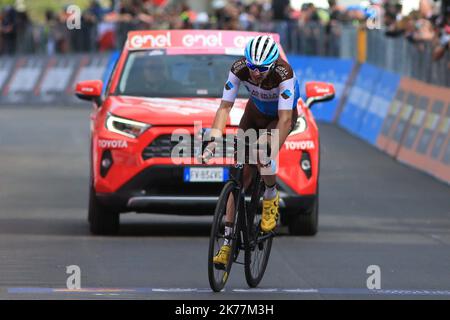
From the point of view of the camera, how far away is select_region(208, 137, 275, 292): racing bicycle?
10.5 meters

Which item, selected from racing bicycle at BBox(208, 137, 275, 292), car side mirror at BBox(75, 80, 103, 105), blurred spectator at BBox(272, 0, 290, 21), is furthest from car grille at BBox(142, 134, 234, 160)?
blurred spectator at BBox(272, 0, 290, 21)

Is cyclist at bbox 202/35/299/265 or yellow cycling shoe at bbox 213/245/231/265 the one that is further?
cyclist at bbox 202/35/299/265

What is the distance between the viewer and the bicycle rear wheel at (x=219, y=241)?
1037 centimetres

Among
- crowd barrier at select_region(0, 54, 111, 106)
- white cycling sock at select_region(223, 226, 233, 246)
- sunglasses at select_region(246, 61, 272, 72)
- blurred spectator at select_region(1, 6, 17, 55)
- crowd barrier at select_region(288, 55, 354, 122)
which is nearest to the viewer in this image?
white cycling sock at select_region(223, 226, 233, 246)

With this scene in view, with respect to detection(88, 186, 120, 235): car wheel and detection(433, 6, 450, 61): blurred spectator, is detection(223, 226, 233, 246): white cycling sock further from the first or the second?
detection(433, 6, 450, 61): blurred spectator

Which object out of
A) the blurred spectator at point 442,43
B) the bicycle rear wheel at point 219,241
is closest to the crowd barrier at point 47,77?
the blurred spectator at point 442,43

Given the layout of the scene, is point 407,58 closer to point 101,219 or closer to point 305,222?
point 305,222

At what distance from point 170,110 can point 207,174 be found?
2.48 feet

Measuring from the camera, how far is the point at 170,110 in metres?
14.2

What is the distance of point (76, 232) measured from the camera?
48.2 feet

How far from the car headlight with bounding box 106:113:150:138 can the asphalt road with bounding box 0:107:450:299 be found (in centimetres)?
95
